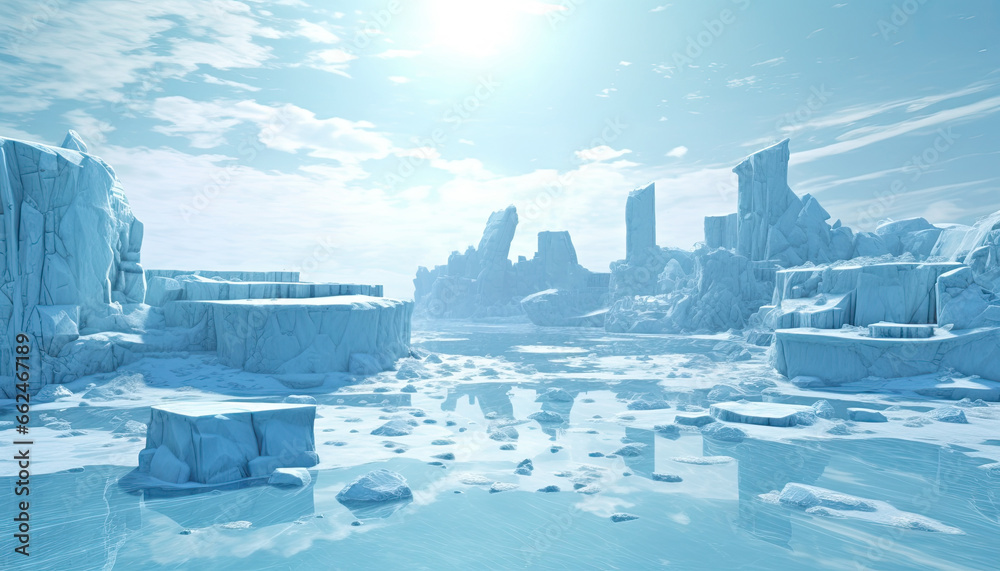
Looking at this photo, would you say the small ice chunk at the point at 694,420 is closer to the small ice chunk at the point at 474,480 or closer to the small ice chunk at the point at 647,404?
the small ice chunk at the point at 647,404

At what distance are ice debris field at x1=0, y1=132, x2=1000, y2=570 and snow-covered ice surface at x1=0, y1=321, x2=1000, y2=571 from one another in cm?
5

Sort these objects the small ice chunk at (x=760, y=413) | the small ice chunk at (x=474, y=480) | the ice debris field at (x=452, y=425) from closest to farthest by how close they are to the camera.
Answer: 1. the ice debris field at (x=452, y=425)
2. the small ice chunk at (x=474, y=480)
3. the small ice chunk at (x=760, y=413)

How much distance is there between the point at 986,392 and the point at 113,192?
2454 cm

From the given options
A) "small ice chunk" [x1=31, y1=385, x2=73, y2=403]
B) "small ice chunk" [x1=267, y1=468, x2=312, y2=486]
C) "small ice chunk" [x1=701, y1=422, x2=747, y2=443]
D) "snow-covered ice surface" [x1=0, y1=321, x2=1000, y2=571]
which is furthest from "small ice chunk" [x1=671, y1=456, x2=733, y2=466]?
"small ice chunk" [x1=31, y1=385, x2=73, y2=403]

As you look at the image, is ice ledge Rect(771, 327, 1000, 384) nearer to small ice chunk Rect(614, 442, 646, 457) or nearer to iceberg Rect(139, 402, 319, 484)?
small ice chunk Rect(614, 442, 646, 457)

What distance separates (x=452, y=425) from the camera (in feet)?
40.7

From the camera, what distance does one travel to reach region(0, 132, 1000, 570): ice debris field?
668 centimetres

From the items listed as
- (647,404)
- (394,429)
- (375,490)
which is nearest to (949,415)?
(647,404)

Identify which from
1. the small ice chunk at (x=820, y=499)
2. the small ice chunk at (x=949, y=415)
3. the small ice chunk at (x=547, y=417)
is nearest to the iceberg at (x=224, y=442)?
the small ice chunk at (x=547, y=417)

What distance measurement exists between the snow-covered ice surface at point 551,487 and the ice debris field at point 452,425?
0.05m

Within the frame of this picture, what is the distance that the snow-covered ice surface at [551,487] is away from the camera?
636cm

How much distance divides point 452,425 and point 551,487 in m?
4.48

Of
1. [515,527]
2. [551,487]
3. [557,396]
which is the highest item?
[557,396]

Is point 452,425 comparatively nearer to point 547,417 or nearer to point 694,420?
point 547,417
